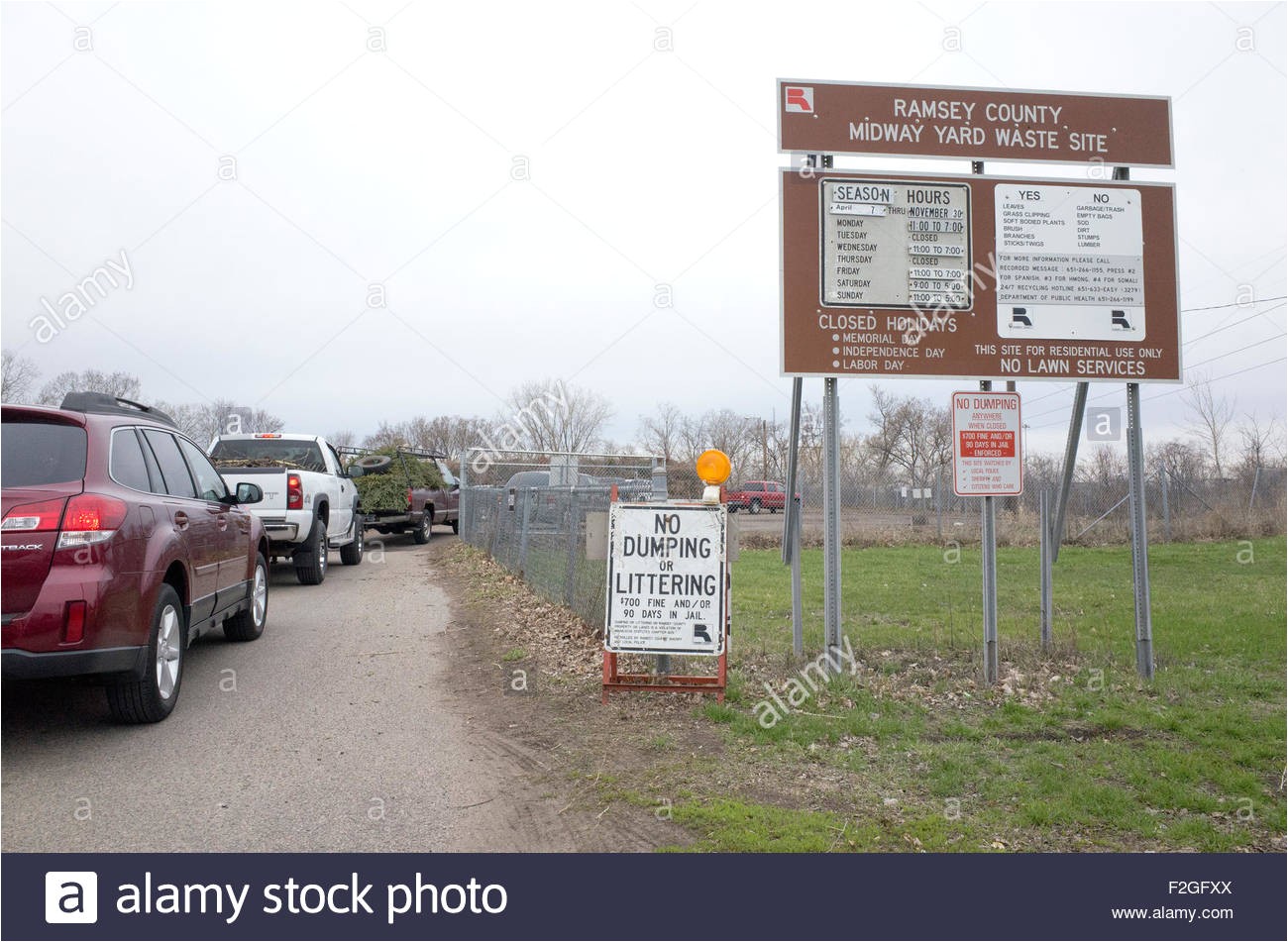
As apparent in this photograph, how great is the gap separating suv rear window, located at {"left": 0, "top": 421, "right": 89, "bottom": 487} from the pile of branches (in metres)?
12.5

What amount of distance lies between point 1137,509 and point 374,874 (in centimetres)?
660

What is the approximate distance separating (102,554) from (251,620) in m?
3.61

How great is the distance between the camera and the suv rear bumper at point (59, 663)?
186 inches

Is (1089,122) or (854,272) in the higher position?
(1089,122)

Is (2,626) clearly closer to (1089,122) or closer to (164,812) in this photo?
(164,812)

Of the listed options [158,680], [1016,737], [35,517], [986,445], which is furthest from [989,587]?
[35,517]

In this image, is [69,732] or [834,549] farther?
[834,549]

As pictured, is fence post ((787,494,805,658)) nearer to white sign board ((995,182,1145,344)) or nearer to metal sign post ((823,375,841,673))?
metal sign post ((823,375,841,673))

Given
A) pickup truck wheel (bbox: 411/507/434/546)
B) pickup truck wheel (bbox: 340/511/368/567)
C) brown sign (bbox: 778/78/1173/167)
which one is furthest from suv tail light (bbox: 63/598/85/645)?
pickup truck wheel (bbox: 411/507/434/546)

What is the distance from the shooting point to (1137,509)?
25.2 feet

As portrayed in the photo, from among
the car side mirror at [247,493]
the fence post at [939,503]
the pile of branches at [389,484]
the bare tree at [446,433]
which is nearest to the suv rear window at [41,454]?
the car side mirror at [247,493]

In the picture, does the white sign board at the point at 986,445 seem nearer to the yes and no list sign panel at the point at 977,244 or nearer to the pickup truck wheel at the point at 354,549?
the yes and no list sign panel at the point at 977,244

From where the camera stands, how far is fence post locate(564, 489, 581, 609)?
30.3ft

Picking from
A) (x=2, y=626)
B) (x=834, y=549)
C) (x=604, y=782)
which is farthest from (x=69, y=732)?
(x=834, y=549)
